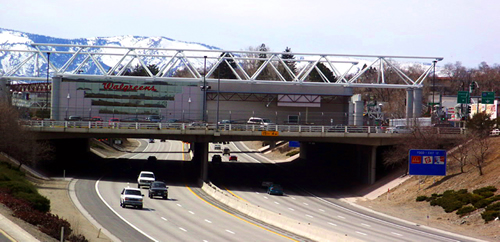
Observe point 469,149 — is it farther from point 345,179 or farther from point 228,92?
point 228,92

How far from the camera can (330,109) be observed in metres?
96.3

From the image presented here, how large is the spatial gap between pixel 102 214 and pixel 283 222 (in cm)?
1263

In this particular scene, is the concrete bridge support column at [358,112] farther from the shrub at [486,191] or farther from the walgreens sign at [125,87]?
the shrub at [486,191]

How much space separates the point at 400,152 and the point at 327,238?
34.2 metres

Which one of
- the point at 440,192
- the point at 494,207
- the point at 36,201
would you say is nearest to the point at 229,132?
the point at 440,192

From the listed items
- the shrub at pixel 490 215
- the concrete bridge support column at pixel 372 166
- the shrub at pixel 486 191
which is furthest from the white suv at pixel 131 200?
the concrete bridge support column at pixel 372 166

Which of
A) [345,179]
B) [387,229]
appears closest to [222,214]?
[387,229]

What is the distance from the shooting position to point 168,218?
42.8 meters

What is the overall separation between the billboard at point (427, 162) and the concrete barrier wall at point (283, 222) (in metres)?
17.9

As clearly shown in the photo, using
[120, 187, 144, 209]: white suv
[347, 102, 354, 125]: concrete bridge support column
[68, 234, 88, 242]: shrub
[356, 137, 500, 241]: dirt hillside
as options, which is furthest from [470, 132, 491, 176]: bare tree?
[68, 234, 88, 242]: shrub

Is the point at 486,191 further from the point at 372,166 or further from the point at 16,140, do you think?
the point at 16,140

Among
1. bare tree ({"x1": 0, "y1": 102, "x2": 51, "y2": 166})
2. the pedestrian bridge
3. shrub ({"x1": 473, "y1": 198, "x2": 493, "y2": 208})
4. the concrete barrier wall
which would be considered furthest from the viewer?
the pedestrian bridge

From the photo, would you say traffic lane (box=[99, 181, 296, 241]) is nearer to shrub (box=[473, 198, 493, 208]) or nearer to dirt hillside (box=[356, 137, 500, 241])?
dirt hillside (box=[356, 137, 500, 241])

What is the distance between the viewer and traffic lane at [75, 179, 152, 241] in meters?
34.4
